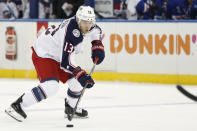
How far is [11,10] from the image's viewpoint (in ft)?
34.5

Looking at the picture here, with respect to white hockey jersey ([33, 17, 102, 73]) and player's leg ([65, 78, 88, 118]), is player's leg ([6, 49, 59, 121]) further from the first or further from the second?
player's leg ([65, 78, 88, 118])

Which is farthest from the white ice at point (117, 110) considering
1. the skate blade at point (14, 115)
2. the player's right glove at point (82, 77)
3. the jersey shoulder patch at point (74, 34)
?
the jersey shoulder patch at point (74, 34)

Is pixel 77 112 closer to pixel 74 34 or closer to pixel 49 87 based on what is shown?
pixel 49 87

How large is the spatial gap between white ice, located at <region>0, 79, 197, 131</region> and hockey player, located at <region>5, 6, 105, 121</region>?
20 centimetres

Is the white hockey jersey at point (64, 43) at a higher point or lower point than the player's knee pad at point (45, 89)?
higher

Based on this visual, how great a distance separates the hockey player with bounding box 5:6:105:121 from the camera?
4.77 metres

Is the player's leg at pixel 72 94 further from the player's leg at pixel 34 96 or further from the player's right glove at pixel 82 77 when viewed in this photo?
the player's right glove at pixel 82 77

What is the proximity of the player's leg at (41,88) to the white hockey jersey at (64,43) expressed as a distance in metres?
0.07

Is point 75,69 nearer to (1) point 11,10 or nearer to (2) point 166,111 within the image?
(2) point 166,111

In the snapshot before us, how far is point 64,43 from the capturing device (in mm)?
4762

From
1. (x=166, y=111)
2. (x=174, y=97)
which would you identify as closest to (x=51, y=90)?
(x=166, y=111)

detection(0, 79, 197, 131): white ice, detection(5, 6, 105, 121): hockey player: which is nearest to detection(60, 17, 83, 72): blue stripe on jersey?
detection(5, 6, 105, 121): hockey player

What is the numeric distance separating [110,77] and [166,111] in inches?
116

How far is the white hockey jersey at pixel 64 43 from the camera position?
4762 millimetres
